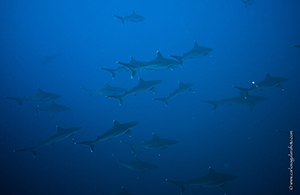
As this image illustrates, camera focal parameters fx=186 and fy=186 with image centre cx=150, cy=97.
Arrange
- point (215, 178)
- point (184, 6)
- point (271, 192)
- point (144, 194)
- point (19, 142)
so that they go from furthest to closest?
1. point (184, 6)
2. point (19, 142)
3. point (144, 194)
4. point (271, 192)
5. point (215, 178)

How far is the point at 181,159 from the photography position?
17.4m

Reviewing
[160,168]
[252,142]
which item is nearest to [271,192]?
[252,142]

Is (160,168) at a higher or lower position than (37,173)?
higher

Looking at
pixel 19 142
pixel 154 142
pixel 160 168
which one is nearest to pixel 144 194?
pixel 160 168

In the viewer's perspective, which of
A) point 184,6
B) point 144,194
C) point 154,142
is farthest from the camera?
point 184,6

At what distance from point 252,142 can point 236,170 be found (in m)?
3.98

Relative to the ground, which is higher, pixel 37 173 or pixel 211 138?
pixel 211 138

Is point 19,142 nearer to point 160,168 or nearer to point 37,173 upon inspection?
point 37,173

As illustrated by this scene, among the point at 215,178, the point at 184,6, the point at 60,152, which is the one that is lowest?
the point at 60,152

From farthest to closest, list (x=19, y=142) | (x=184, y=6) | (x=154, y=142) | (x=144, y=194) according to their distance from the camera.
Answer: (x=184, y=6) → (x=19, y=142) → (x=144, y=194) → (x=154, y=142)

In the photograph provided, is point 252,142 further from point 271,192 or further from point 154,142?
point 154,142

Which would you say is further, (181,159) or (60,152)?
(60,152)

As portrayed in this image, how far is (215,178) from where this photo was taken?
7500 millimetres

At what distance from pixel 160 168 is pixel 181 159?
2323 millimetres
